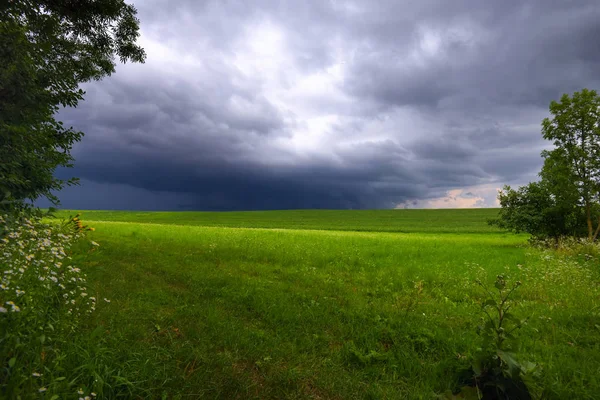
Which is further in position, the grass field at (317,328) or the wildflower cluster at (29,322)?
the grass field at (317,328)

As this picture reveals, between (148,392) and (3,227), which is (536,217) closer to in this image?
(148,392)

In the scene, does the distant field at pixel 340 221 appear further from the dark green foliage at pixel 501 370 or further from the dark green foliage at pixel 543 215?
the dark green foliage at pixel 501 370

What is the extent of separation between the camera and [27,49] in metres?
6.74

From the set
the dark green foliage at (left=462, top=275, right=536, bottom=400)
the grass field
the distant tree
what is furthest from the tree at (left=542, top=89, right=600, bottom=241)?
the dark green foliage at (left=462, top=275, right=536, bottom=400)

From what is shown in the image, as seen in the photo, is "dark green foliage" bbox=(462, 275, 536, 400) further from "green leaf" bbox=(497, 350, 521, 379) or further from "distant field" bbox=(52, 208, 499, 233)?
"distant field" bbox=(52, 208, 499, 233)

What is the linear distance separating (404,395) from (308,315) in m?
2.94

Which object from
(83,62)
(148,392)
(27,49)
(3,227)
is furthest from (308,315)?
(83,62)

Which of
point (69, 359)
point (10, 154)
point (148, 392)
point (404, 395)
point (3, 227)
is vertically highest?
point (10, 154)

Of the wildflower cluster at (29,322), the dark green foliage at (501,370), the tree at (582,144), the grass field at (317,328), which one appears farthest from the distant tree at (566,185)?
the wildflower cluster at (29,322)

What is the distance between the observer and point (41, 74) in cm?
776

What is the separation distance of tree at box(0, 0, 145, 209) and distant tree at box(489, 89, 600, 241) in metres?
28.4

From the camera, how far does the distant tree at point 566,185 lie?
21625 mm

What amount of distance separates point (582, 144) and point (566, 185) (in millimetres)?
3154

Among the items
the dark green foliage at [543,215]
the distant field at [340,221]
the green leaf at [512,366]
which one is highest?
the dark green foliage at [543,215]
